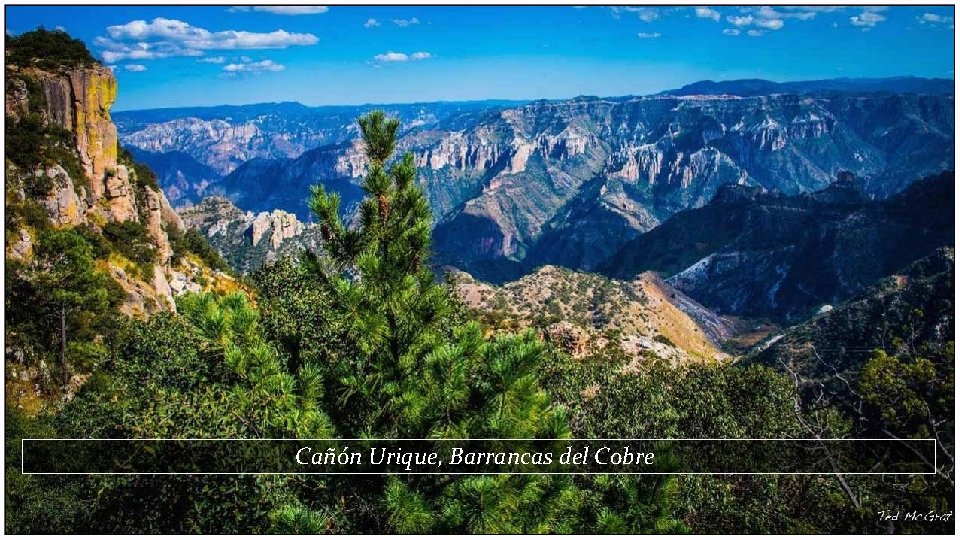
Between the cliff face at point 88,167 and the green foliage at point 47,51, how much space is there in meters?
1.40

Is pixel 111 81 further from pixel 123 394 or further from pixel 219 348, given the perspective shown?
pixel 219 348

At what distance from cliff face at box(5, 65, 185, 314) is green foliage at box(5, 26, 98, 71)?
4.60ft

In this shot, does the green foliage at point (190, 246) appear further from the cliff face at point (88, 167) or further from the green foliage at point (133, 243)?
the green foliage at point (133, 243)

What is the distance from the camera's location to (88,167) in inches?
2530

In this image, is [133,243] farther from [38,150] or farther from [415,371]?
[415,371]

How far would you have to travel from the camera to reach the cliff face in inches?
2061

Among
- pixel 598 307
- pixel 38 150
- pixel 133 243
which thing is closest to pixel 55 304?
pixel 38 150

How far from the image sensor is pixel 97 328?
119 feet

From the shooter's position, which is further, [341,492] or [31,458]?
[31,458]

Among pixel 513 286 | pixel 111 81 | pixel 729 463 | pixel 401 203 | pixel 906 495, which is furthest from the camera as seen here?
pixel 513 286

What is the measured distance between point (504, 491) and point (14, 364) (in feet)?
105

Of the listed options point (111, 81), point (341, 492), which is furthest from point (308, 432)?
point (111, 81)

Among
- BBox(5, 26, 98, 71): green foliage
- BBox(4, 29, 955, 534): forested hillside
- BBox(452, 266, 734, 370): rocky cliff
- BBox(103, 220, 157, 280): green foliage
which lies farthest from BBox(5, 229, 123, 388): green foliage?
BBox(452, 266, 734, 370): rocky cliff

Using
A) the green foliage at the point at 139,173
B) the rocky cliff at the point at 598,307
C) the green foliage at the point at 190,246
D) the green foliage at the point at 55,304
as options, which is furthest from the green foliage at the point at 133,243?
the rocky cliff at the point at 598,307
